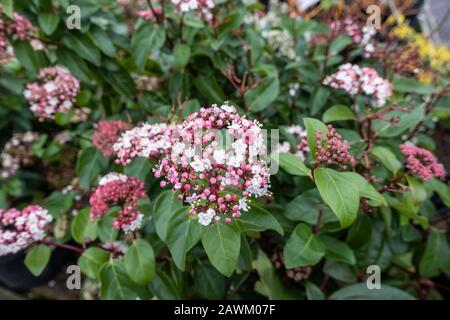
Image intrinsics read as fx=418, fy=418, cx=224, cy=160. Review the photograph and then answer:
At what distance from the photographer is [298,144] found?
117 cm

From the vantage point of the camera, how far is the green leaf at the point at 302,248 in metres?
0.96

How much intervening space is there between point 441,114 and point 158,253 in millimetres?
1048

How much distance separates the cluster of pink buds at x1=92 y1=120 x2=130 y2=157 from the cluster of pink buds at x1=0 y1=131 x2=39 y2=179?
80 centimetres

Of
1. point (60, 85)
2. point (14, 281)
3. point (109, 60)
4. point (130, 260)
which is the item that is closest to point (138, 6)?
point (109, 60)

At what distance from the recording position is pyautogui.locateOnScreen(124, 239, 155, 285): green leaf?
38.2 inches

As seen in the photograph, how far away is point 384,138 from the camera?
1217 mm

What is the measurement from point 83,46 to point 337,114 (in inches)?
30.2

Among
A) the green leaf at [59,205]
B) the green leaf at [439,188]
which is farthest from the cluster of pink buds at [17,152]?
the green leaf at [439,188]

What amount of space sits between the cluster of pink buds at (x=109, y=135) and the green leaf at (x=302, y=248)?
1.70 feet

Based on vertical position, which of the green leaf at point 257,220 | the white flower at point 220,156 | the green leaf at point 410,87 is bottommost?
the green leaf at point 257,220

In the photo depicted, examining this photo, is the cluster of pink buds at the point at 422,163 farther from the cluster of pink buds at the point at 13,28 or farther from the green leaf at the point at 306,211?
the cluster of pink buds at the point at 13,28

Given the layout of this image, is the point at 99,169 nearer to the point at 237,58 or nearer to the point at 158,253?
the point at 158,253

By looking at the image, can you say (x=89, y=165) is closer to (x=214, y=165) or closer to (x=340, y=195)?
(x=214, y=165)

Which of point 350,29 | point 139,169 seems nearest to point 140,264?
point 139,169
